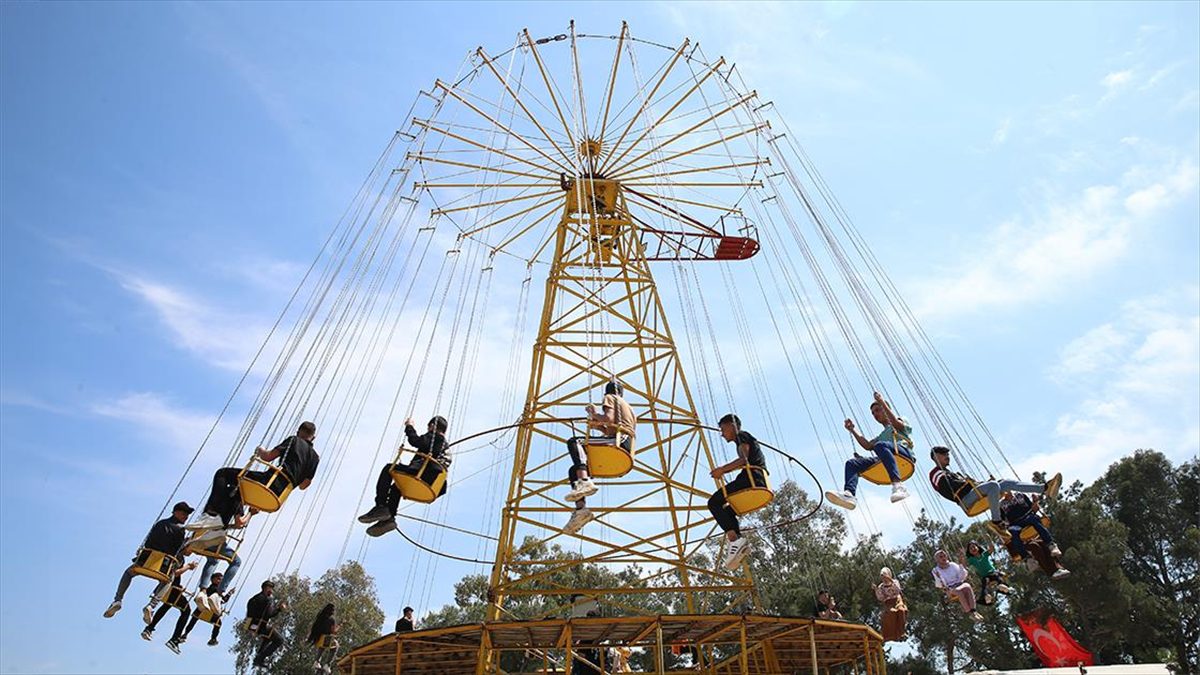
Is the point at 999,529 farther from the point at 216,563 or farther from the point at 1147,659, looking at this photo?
the point at 1147,659

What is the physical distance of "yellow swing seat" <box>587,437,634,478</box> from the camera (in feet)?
40.5

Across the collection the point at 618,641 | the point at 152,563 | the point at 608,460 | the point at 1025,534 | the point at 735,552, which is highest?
the point at 608,460

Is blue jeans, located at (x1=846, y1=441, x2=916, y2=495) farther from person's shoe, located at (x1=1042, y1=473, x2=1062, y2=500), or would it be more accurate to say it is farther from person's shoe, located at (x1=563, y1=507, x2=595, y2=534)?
person's shoe, located at (x1=563, y1=507, x2=595, y2=534)

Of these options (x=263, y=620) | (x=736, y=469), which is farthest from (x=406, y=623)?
(x=736, y=469)

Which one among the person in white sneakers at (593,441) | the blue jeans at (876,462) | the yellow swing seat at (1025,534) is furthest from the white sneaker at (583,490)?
the yellow swing seat at (1025,534)

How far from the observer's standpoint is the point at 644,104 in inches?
759

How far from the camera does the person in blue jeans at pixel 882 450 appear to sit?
12.5m

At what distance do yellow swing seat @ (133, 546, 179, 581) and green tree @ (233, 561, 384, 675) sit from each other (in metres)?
31.1

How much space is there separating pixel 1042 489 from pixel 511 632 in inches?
323

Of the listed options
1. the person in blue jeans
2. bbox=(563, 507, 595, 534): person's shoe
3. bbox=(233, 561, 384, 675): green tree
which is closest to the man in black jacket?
bbox=(563, 507, 595, 534): person's shoe

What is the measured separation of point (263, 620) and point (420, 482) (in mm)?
3842

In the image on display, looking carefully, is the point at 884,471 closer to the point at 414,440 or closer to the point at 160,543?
the point at 414,440

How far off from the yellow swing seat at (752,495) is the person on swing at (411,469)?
4502mm

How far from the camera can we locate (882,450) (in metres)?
12.9
